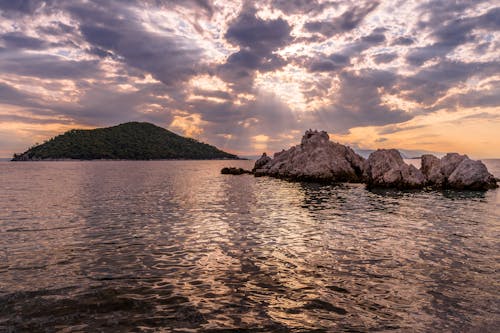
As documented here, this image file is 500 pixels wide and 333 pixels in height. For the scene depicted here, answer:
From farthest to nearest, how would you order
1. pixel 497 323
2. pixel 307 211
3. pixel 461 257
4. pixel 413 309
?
pixel 307 211 → pixel 461 257 → pixel 413 309 → pixel 497 323

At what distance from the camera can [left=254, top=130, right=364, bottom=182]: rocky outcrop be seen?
6662 cm

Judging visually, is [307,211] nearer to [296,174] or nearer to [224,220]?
[224,220]

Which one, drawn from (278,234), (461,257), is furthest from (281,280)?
(461,257)

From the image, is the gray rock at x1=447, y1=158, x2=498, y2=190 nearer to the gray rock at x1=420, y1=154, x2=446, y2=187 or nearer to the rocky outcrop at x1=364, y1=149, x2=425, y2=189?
the gray rock at x1=420, y1=154, x2=446, y2=187

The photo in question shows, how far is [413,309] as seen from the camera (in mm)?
10047

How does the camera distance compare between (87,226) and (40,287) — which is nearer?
(40,287)

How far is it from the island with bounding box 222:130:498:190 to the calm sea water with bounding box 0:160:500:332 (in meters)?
29.3

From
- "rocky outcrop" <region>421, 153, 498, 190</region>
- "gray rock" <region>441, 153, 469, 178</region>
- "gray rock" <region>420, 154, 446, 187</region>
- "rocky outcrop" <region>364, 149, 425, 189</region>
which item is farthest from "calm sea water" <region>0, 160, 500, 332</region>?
"gray rock" <region>441, 153, 469, 178</region>

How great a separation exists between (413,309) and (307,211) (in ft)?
63.9

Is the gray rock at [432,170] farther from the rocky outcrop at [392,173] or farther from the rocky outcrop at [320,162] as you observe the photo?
the rocky outcrop at [320,162]

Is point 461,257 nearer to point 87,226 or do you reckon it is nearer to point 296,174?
point 87,226

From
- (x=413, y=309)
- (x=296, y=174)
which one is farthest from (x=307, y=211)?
(x=296, y=174)

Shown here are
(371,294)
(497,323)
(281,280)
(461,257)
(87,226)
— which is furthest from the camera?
(87,226)

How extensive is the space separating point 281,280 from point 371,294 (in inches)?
127
